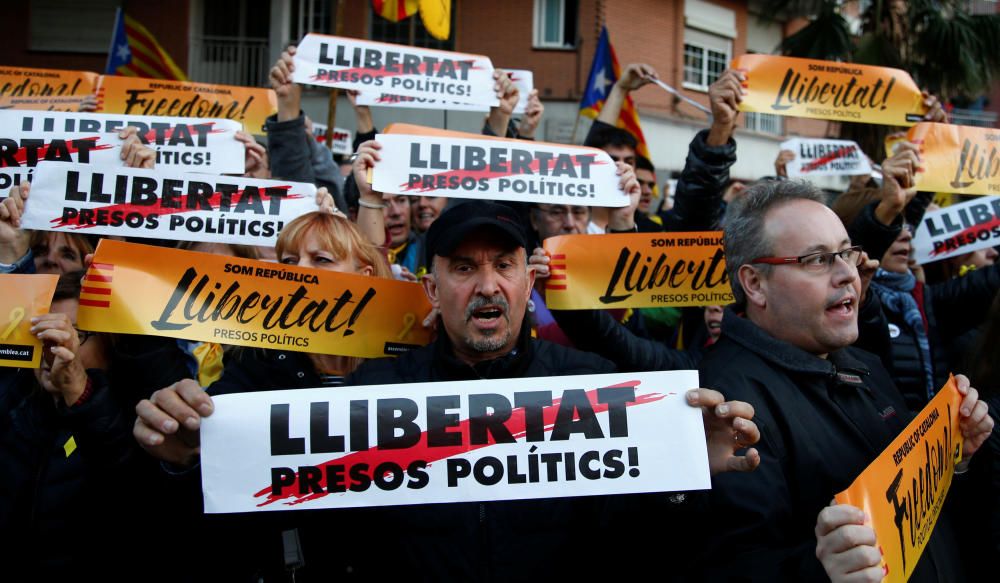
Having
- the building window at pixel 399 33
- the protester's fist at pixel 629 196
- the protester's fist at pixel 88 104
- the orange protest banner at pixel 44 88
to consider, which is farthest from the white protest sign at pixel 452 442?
the building window at pixel 399 33

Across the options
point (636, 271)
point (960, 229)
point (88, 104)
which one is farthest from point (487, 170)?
point (960, 229)

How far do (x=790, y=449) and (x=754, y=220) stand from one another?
0.74 m

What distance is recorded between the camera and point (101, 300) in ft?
8.91

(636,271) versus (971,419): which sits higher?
(636,271)

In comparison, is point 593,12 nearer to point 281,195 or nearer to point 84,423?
point 281,195

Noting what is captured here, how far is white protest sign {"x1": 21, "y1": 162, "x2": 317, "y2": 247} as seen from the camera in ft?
10.4

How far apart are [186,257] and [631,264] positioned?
1779mm

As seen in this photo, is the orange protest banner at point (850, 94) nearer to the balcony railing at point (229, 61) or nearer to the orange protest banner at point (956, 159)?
the orange protest banner at point (956, 159)

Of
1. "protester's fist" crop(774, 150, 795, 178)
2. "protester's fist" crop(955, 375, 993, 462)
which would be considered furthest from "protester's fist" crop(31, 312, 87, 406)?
"protester's fist" crop(774, 150, 795, 178)

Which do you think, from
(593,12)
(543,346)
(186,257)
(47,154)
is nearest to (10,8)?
(593,12)

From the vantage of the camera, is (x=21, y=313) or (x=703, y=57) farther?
(x=703, y=57)

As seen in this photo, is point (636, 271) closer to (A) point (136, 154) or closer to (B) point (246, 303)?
(B) point (246, 303)

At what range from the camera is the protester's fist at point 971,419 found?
226 cm

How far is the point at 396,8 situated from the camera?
5.59m
